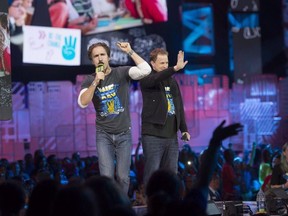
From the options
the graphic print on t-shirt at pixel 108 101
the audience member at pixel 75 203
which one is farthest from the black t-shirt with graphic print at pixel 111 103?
the audience member at pixel 75 203

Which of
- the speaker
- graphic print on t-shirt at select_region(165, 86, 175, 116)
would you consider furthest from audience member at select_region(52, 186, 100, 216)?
graphic print on t-shirt at select_region(165, 86, 175, 116)

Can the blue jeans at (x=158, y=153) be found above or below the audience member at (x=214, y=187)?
above

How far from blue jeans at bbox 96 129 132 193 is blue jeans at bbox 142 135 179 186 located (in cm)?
28

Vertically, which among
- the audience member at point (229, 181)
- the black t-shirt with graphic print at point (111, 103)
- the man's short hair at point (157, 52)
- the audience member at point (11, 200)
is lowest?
the audience member at point (229, 181)

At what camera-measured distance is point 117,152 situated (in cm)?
574

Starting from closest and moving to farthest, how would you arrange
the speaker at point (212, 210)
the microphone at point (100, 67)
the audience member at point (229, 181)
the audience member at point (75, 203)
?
the audience member at point (75, 203), the speaker at point (212, 210), the microphone at point (100, 67), the audience member at point (229, 181)

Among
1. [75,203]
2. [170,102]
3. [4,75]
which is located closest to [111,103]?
[170,102]

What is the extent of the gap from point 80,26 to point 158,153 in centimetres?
753

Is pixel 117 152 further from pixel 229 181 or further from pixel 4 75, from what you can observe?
pixel 229 181

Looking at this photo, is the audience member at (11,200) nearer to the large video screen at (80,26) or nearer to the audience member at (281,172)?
the audience member at (281,172)

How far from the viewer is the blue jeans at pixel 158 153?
5934 millimetres

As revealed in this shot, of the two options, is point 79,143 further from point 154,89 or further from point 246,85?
point 154,89

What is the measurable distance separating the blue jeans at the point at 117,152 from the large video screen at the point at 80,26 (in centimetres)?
701

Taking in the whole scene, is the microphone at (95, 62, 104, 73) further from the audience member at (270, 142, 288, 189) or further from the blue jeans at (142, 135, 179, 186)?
the audience member at (270, 142, 288, 189)
